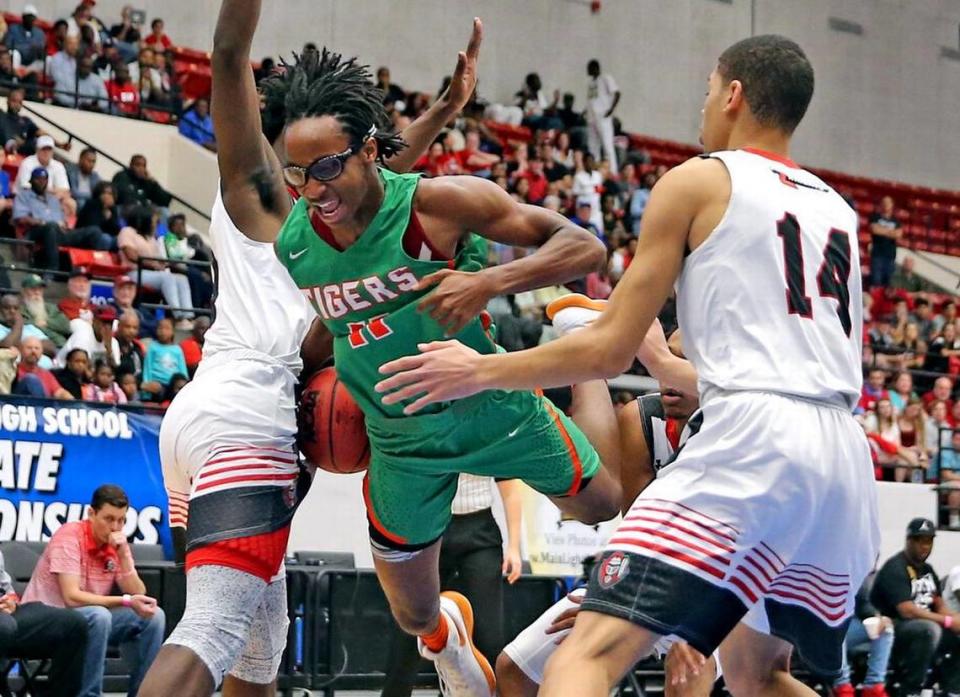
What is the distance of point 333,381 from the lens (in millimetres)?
4949

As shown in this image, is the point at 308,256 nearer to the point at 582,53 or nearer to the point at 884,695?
the point at 884,695

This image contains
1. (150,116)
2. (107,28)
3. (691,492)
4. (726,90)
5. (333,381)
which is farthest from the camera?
(107,28)

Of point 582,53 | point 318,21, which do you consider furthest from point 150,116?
point 582,53

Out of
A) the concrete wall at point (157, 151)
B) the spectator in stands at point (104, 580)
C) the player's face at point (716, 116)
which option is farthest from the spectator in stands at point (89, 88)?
the player's face at point (716, 116)

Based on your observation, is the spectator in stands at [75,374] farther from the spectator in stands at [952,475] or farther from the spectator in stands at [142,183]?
the spectator in stands at [952,475]

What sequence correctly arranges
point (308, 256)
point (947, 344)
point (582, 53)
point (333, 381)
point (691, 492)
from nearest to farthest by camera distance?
point (691, 492), point (308, 256), point (333, 381), point (947, 344), point (582, 53)

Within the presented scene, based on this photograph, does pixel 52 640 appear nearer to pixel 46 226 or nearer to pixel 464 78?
pixel 464 78

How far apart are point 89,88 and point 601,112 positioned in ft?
26.3

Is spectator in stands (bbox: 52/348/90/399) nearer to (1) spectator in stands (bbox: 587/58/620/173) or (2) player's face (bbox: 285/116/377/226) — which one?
(2) player's face (bbox: 285/116/377/226)

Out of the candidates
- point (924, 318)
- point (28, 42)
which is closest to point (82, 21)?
point (28, 42)

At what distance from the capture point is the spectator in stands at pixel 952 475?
15.7 metres

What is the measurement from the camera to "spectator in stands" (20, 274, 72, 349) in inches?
484

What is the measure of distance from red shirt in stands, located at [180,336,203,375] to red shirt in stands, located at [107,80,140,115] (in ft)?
16.1

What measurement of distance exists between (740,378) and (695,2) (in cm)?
2205
